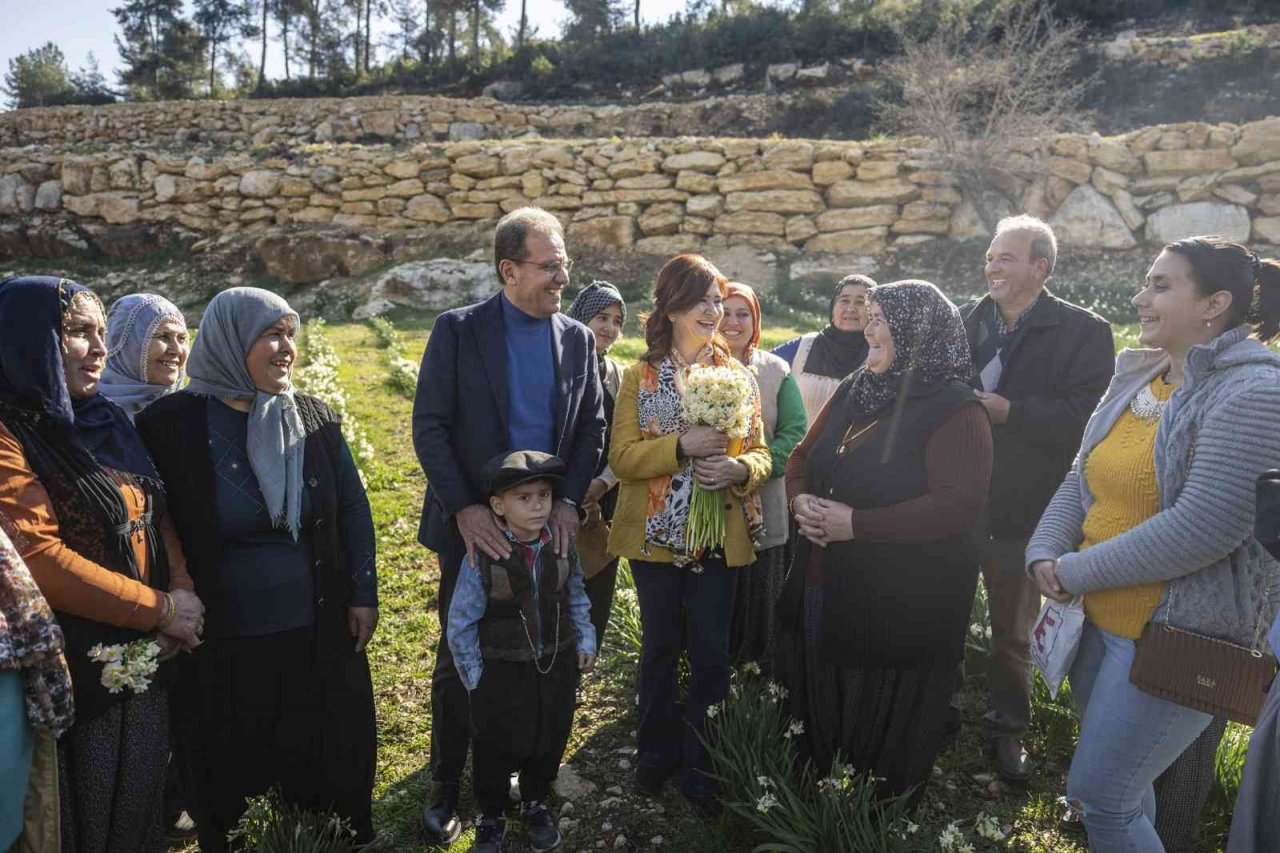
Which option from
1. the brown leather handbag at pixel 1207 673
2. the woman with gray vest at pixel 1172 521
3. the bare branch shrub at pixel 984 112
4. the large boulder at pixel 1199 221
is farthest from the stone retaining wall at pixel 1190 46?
the brown leather handbag at pixel 1207 673

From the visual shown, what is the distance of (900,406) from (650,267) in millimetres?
10410

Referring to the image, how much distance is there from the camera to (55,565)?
72.7 inches

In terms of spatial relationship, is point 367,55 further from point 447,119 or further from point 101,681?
point 101,681

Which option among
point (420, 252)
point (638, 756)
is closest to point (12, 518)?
point (638, 756)

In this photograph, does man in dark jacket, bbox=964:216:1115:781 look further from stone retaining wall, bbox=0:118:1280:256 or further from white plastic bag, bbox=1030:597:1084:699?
stone retaining wall, bbox=0:118:1280:256

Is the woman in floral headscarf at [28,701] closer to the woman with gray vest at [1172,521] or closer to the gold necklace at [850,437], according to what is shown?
the gold necklace at [850,437]

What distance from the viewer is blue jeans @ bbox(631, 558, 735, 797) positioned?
286cm

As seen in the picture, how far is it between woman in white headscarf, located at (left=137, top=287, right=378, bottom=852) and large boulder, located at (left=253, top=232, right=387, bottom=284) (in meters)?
11.5

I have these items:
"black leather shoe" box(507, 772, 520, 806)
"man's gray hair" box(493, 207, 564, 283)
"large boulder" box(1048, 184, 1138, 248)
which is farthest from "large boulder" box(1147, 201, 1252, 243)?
"black leather shoe" box(507, 772, 520, 806)

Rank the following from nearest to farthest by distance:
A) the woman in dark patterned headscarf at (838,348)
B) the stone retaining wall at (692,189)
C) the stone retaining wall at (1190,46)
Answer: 1. the woman in dark patterned headscarf at (838,348)
2. the stone retaining wall at (692,189)
3. the stone retaining wall at (1190,46)

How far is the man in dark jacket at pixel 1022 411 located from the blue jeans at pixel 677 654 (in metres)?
1.22

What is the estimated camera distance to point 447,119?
19.9 m

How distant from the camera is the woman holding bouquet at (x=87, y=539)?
6.11 ft

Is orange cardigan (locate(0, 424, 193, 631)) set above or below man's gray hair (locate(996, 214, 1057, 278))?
below
